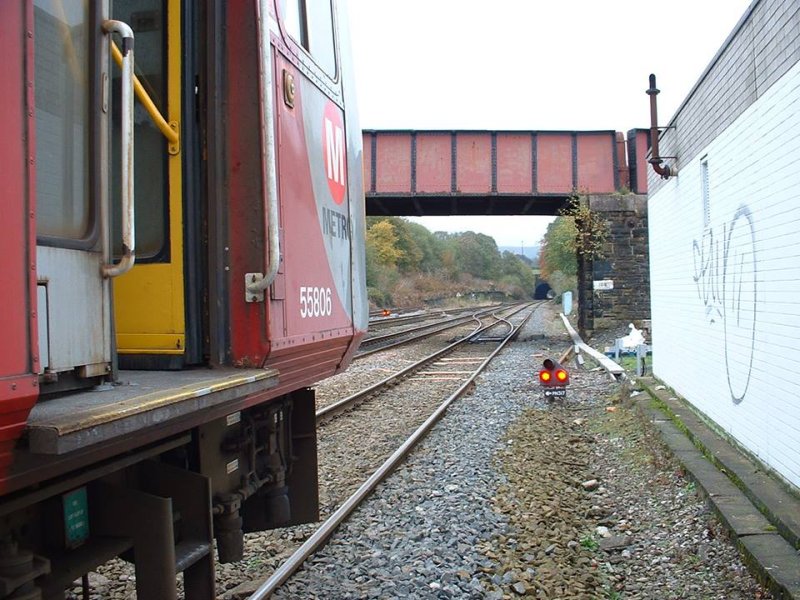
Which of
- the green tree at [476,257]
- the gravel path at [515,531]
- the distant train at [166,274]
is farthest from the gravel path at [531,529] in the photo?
the green tree at [476,257]

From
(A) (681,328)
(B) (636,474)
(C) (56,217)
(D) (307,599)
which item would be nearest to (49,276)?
(C) (56,217)

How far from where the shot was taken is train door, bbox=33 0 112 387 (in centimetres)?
201

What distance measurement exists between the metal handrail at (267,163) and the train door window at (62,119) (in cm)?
82

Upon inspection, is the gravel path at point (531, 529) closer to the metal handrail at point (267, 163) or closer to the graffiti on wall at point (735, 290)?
the graffiti on wall at point (735, 290)

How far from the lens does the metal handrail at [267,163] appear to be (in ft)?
9.49

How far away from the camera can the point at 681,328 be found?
10219 mm

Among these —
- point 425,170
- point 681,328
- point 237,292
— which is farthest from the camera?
point 425,170

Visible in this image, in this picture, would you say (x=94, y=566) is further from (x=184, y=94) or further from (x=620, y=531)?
(x=620, y=531)

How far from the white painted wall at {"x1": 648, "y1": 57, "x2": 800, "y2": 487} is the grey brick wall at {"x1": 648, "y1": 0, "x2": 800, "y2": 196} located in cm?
15

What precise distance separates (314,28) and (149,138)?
126 centimetres

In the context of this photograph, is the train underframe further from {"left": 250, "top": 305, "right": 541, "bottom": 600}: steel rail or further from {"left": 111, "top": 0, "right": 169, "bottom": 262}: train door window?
{"left": 111, "top": 0, "right": 169, "bottom": 262}: train door window

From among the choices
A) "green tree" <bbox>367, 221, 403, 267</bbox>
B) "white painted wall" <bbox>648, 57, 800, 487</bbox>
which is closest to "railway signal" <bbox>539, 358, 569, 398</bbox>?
"white painted wall" <bbox>648, 57, 800, 487</bbox>

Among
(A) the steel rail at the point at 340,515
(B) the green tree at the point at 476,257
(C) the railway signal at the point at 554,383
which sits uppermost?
(B) the green tree at the point at 476,257

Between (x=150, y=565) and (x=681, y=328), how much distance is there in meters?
9.05
